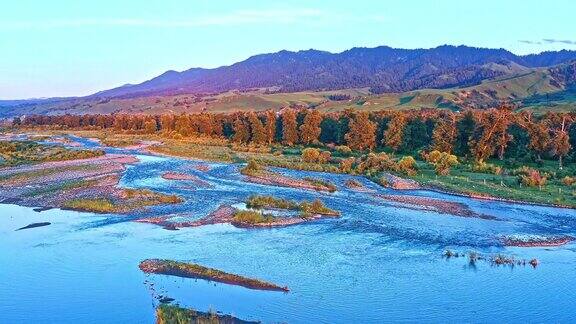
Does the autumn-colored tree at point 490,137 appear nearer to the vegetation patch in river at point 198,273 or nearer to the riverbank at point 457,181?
the riverbank at point 457,181

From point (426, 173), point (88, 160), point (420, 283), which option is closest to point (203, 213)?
point (420, 283)

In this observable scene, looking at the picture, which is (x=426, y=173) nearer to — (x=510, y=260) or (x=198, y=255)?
(x=510, y=260)

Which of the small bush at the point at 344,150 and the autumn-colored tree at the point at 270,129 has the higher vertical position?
the autumn-colored tree at the point at 270,129

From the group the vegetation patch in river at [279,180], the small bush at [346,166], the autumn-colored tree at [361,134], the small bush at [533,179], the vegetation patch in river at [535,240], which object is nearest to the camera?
the vegetation patch in river at [535,240]

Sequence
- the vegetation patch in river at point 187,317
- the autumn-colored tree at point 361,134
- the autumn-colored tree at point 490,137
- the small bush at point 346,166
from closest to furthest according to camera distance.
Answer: the vegetation patch in river at point 187,317
the small bush at point 346,166
the autumn-colored tree at point 490,137
the autumn-colored tree at point 361,134

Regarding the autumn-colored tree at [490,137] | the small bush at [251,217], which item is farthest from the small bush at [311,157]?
the small bush at [251,217]

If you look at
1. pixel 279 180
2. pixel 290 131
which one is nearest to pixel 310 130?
pixel 290 131

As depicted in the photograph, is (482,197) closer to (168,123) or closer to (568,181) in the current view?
(568,181)

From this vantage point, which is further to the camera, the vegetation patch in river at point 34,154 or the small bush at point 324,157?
the vegetation patch in river at point 34,154
